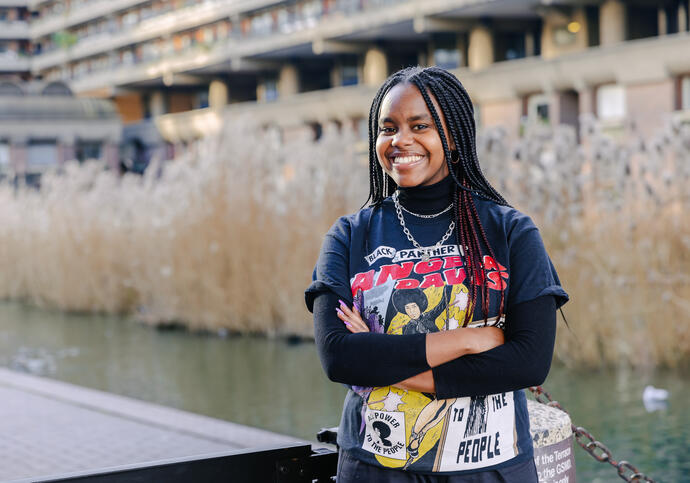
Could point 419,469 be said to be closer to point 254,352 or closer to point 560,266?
point 560,266

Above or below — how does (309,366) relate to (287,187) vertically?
below

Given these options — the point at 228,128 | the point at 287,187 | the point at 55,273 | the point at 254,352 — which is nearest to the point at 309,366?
the point at 254,352

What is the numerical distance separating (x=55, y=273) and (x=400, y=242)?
15.6 metres

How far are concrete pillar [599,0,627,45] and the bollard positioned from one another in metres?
31.7

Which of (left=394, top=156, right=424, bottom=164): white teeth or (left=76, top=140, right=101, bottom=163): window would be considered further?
(left=76, top=140, right=101, bottom=163): window

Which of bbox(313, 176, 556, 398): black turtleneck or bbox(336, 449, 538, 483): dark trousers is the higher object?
bbox(313, 176, 556, 398): black turtleneck

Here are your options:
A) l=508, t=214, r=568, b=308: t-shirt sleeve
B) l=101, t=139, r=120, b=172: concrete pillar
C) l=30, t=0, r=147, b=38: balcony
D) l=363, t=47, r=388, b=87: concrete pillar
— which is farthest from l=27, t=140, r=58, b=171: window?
l=508, t=214, r=568, b=308: t-shirt sleeve

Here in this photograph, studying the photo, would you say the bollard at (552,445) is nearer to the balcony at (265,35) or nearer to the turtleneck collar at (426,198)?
the turtleneck collar at (426,198)

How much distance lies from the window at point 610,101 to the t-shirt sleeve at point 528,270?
99.6 ft

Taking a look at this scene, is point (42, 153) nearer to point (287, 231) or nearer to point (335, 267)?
point (287, 231)

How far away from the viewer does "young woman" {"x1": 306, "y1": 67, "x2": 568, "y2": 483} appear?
226 centimetres

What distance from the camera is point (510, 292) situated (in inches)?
91.2

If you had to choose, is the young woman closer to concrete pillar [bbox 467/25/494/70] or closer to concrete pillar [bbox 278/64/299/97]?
concrete pillar [bbox 467/25/494/70]

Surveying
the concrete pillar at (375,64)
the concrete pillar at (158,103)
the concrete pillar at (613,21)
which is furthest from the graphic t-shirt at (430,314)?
the concrete pillar at (158,103)
